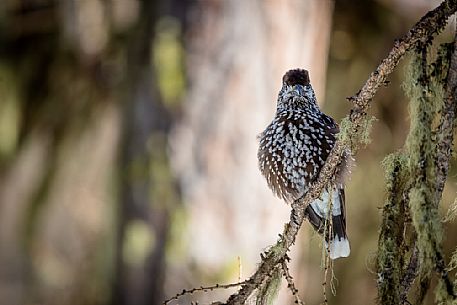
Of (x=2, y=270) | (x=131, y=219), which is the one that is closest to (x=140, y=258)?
(x=131, y=219)

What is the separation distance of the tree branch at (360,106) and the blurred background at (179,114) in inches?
68.2

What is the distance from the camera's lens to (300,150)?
2516mm

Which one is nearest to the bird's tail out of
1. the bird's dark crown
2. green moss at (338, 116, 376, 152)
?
the bird's dark crown

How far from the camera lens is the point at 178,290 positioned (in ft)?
15.0

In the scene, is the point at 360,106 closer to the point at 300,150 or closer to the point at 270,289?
the point at 270,289

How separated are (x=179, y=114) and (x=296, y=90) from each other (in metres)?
2.38

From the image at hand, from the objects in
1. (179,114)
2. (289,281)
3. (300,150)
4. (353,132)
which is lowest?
(289,281)

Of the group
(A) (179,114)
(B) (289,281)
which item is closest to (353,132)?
(B) (289,281)

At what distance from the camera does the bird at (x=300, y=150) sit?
2383 millimetres

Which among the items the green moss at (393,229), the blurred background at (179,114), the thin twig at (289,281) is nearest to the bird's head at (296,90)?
the green moss at (393,229)

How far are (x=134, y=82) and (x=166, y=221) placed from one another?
833 millimetres

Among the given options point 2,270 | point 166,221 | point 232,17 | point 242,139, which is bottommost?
point 166,221

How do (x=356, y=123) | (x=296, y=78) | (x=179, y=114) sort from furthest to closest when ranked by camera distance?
(x=179, y=114) < (x=296, y=78) < (x=356, y=123)

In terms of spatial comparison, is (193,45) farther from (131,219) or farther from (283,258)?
(283,258)
